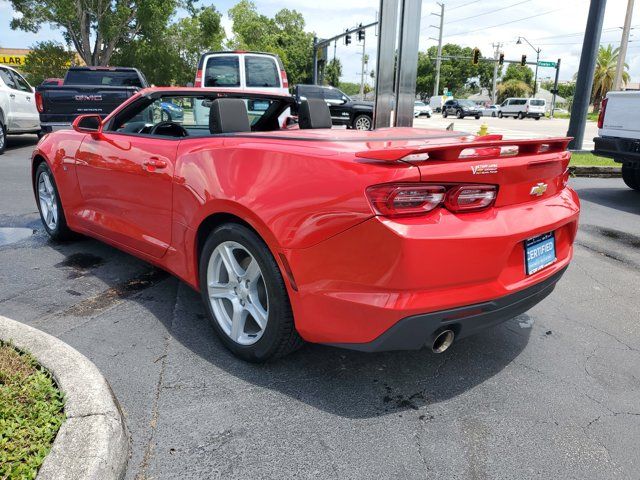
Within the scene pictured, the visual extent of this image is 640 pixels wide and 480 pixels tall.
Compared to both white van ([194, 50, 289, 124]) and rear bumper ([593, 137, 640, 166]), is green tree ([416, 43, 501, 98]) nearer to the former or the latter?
white van ([194, 50, 289, 124])

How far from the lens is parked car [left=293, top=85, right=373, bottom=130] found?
1928 centimetres

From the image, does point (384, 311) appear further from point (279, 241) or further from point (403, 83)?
point (403, 83)

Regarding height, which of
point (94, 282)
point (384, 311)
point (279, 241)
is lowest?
point (94, 282)

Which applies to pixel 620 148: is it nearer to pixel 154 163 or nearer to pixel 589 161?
pixel 589 161

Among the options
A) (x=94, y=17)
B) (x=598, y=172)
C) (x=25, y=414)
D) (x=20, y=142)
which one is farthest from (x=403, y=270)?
(x=94, y=17)

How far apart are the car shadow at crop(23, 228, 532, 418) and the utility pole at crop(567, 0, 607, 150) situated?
10873 millimetres

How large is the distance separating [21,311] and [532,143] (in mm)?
3345

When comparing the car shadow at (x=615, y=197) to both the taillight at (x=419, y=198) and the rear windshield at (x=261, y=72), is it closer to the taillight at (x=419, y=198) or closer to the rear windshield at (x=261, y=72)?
the taillight at (x=419, y=198)

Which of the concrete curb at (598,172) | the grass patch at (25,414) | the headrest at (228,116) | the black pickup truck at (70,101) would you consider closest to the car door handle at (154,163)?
the headrest at (228,116)

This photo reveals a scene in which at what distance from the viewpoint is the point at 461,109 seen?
47531mm

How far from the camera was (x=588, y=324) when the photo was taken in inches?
142

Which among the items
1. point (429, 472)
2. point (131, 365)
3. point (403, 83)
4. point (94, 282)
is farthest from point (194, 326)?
point (403, 83)

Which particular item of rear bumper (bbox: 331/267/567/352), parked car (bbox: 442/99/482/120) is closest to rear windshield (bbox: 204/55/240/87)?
rear bumper (bbox: 331/267/567/352)

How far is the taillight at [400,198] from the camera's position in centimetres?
220
